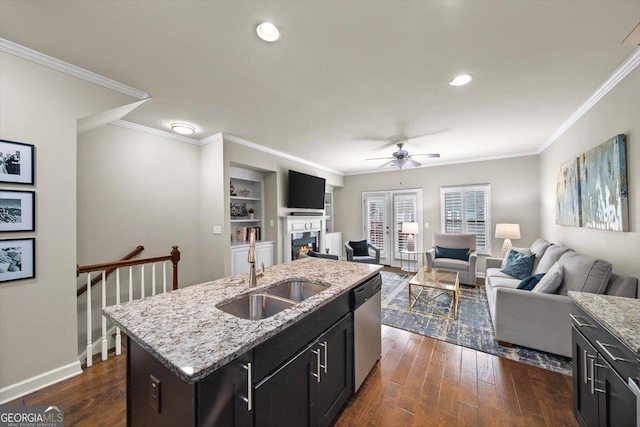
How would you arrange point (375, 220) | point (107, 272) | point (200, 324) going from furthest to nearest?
1. point (375, 220)
2. point (107, 272)
3. point (200, 324)

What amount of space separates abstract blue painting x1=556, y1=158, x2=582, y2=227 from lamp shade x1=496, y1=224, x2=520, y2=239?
3.16ft

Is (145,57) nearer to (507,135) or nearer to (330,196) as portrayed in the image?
(507,135)

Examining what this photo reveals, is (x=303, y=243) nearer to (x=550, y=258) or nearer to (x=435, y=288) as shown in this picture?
(x=435, y=288)

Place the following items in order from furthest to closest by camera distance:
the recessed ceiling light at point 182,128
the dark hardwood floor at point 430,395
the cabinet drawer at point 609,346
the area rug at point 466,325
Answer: the recessed ceiling light at point 182,128, the area rug at point 466,325, the dark hardwood floor at point 430,395, the cabinet drawer at point 609,346

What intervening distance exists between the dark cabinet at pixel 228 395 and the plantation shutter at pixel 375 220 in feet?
19.4

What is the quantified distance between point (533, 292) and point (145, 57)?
4072 mm

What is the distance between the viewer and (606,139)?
2.36 meters

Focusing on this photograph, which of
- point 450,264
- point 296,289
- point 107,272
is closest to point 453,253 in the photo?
point 450,264

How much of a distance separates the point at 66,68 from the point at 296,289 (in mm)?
2635

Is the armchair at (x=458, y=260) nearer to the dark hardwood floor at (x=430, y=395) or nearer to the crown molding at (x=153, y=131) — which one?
the dark hardwood floor at (x=430, y=395)

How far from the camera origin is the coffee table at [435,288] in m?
3.20

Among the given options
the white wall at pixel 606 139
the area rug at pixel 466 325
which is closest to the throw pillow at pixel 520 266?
the white wall at pixel 606 139

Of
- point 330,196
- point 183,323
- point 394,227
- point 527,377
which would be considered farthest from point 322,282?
point 330,196

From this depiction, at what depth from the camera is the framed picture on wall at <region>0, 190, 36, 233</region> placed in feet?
5.75
